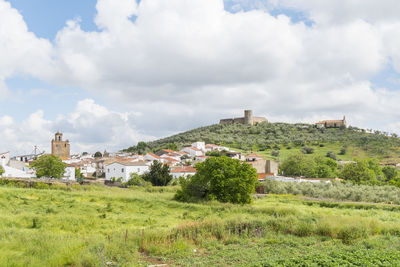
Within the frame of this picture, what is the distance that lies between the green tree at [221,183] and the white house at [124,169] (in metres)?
30.6

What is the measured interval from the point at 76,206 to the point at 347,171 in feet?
160

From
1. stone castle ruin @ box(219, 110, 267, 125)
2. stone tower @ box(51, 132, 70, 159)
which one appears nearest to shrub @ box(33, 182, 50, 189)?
stone tower @ box(51, 132, 70, 159)

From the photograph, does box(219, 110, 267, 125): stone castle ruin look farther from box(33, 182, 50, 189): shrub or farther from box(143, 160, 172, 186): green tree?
box(33, 182, 50, 189): shrub

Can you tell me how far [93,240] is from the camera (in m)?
11.3

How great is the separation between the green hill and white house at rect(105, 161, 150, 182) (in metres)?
38.5

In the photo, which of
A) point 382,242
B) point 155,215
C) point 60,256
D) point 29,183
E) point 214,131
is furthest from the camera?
point 214,131

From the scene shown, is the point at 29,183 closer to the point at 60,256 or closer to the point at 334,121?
the point at 60,256

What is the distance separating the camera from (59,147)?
327 feet

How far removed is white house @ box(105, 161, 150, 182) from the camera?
2347 inches

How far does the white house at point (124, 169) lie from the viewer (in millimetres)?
59619

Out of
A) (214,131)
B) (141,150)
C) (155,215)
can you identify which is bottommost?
(155,215)

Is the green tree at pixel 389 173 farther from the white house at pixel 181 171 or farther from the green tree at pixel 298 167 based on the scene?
the white house at pixel 181 171

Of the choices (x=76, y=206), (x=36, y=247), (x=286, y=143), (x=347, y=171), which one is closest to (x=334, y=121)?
(x=286, y=143)

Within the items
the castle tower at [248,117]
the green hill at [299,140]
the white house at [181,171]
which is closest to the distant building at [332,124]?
the green hill at [299,140]
